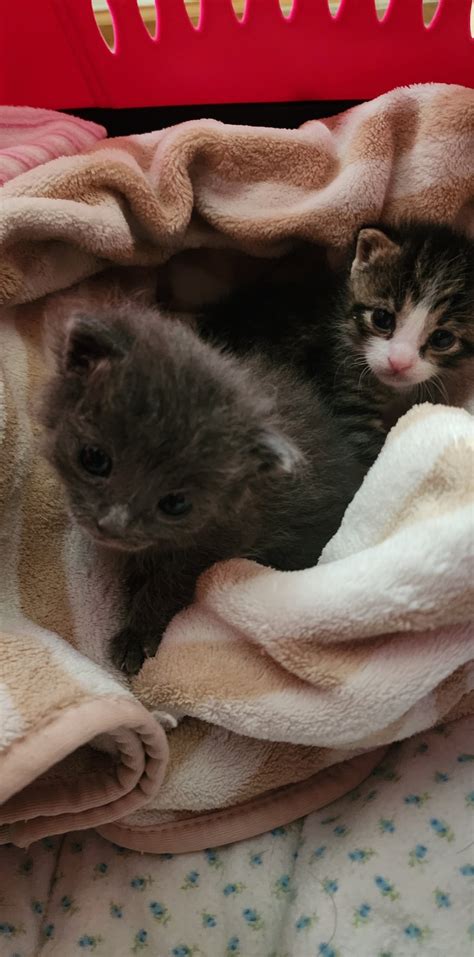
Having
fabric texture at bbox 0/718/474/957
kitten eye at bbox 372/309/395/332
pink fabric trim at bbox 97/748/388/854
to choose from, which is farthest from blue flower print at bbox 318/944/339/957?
kitten eye at bbox 372/309/395/332

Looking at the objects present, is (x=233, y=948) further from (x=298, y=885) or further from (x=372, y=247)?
(x=372, y=247)

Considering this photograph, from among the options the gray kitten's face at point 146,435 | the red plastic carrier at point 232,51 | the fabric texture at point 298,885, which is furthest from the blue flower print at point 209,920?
the red plastic carrier at point 232,51

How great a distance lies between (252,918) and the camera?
1256 mm

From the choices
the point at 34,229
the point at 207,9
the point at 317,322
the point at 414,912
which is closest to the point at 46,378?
the point at 34,229

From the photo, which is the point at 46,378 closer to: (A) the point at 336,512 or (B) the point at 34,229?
(B) the point at 34,229

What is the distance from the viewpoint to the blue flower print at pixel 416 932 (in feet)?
3.71

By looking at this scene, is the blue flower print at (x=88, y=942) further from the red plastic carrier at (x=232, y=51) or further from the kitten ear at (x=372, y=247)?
the red plastic carrier at (x=232, y=51)

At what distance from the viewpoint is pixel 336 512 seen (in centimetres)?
148

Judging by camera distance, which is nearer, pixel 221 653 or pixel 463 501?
pixel 463 501

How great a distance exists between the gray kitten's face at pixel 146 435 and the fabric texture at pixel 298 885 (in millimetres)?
558

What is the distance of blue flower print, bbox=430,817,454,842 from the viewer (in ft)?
3.91

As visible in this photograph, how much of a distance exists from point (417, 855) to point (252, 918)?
294 mm

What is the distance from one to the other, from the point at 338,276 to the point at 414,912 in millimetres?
1278

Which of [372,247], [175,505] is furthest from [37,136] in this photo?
[175,505]
